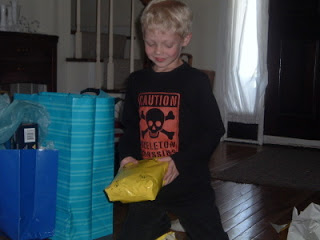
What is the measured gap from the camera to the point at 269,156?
11.4 ft

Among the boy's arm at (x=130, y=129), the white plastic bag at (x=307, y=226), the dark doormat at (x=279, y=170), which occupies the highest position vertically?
the boy's arm at (x=130, y=129)

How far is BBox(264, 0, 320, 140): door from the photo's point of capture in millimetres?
3713

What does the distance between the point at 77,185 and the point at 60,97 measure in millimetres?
304

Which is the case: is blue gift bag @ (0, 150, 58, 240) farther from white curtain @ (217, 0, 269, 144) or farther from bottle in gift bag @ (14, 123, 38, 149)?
white curtain @ (217, 0, 269, 144)

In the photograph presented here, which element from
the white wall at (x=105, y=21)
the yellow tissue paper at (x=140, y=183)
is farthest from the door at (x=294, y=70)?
the yellow tissue paper at (x=140, y=183)

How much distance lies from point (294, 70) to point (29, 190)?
2.81m

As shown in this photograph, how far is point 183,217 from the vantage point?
1.15 metres

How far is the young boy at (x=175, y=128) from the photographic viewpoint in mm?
1131

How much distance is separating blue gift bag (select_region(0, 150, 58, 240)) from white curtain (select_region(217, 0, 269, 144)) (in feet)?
8.82

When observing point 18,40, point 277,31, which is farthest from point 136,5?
point 18,40

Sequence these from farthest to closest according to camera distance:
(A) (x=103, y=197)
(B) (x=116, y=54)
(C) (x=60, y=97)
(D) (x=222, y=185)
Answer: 1. (B) (x=116, y=54)
2. (D) (x=222, y=185)
3. (A) (x=103, y=197)
4. (C) (x=60, y=97)

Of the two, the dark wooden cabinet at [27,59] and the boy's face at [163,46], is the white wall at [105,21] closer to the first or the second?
the dark wooden cabinet at [27,59]

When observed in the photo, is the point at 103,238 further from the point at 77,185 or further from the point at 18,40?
the point at 18,40

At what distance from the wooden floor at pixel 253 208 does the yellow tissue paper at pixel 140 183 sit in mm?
765
